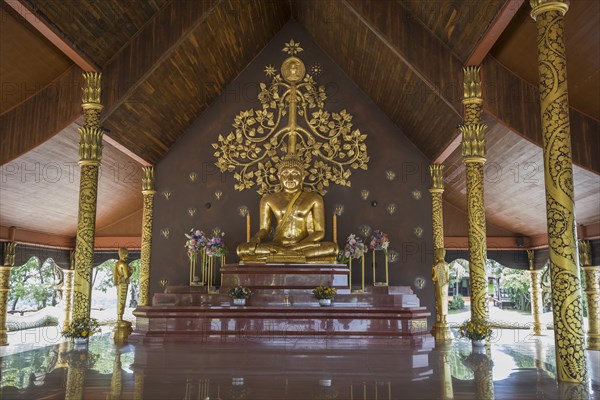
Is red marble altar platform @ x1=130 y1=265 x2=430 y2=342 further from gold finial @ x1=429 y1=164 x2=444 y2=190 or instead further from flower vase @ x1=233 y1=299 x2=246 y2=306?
gold finial @ x1=429 y1=164 x2=444 y2=190

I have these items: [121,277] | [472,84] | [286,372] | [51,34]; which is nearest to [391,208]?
[472,84]

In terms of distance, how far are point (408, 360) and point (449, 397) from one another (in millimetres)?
1734

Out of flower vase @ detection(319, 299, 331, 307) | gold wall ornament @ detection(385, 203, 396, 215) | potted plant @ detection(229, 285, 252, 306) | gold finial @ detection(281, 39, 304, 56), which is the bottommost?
flower vase @ detection(319, 299, 331, 307)

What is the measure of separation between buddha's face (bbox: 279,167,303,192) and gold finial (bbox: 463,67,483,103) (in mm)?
3616

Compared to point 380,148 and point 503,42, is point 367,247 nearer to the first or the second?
point 380,148

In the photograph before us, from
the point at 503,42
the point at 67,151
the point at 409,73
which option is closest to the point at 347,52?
the point at 409,73

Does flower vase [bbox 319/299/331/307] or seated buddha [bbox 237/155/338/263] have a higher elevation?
seated buddha [bbox 237/155/338/263]

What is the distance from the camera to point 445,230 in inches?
515

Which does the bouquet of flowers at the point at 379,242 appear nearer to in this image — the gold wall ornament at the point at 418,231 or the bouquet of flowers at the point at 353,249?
the bouquet of flowers at the point at 353,249

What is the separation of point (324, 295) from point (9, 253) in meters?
7.90

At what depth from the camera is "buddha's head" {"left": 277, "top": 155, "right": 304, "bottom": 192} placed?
988 centimetres

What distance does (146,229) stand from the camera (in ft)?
35.1

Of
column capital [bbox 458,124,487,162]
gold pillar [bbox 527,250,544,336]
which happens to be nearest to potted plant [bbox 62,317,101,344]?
column capital [bbox 458,124,487,162]

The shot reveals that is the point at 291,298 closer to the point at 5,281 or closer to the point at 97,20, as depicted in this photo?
the point at 97,20
